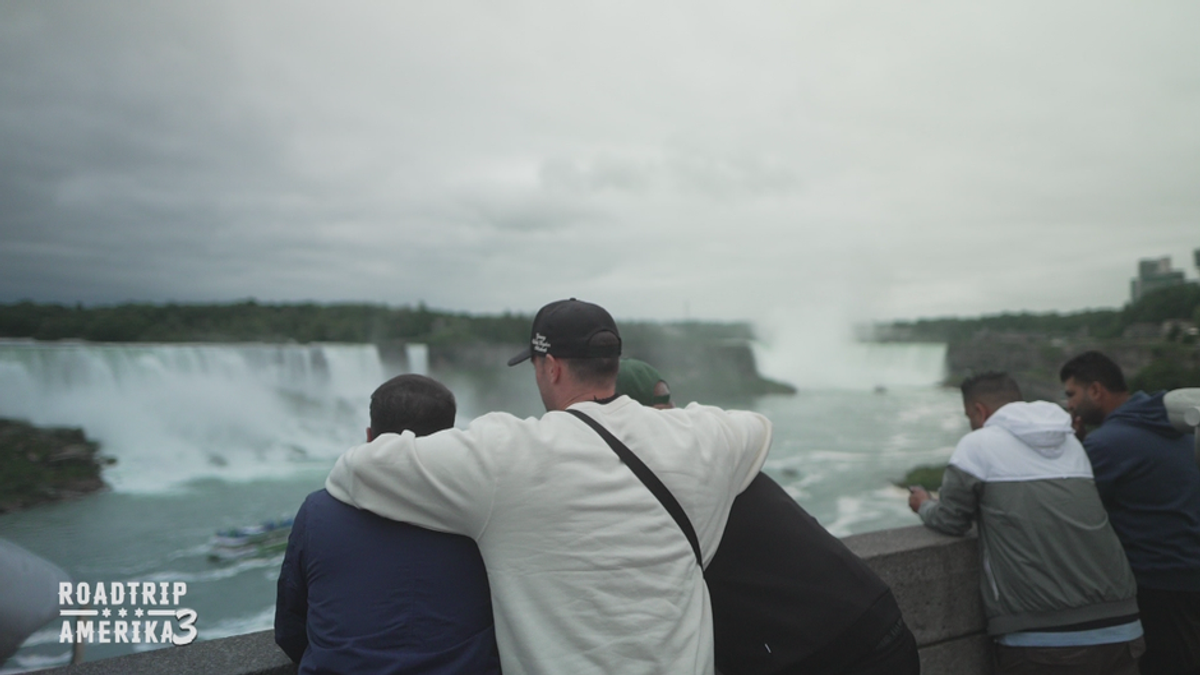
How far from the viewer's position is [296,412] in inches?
1865

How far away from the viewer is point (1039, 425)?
2854mm

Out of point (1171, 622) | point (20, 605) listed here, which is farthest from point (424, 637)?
point (1171, 622)

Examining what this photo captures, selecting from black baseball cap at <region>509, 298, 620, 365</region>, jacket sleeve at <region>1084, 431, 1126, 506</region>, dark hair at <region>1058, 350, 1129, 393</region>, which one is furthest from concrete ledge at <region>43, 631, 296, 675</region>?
dark hair at <region>1058, 350, 1129, 393</region>

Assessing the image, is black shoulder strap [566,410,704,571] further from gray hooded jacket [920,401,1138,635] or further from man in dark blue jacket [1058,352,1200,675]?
man in dark blue jacket [1058,352,1200,675]

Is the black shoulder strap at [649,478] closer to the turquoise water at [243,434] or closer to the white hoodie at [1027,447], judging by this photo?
the white hoodie at [1027,447]

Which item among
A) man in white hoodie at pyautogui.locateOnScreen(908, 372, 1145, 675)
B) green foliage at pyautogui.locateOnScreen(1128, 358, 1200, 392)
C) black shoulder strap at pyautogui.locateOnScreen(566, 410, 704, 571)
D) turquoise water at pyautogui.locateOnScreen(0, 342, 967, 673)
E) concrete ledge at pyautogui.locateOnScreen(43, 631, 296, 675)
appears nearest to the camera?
black shoulder strap at pyautogui.locateOnScreen(566, 410, 704, 571)

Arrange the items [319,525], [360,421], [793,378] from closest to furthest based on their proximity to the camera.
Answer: [319,525] → [360,421] → [793,378]

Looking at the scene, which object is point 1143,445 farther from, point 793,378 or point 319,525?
point 793,378

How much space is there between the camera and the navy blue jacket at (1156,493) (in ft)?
10.1

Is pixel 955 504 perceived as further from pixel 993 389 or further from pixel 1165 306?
pixel 1165 306

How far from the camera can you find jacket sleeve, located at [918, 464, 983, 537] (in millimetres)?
3033

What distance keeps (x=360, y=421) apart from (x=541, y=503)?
53.8 meters

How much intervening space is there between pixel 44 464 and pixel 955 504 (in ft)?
171

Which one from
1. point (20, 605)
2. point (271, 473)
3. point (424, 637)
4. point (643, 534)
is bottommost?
point (271, 473)
